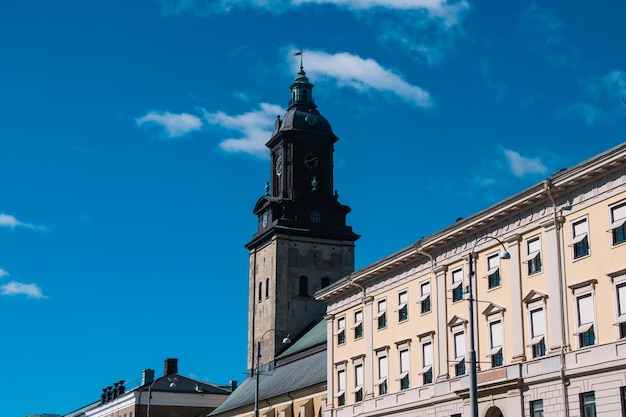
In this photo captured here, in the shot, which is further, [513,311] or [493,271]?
[493,271]

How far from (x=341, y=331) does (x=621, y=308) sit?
24674 millimetres

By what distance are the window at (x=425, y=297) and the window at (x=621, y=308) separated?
1401cm

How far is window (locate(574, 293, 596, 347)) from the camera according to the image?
40.2m

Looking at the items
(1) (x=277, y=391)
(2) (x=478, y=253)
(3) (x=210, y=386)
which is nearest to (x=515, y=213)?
(2) (x=478, y=253)

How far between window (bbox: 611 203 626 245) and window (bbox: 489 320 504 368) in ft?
26.5

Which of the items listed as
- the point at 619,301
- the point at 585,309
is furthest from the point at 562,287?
the point at 619,301

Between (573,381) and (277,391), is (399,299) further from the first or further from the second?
(277,391)

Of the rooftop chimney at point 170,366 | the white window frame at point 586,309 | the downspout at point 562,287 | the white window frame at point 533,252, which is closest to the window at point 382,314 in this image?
the white window frame at point 533,252

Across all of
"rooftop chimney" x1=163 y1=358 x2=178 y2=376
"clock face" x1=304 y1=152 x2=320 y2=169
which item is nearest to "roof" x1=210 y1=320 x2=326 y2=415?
"clock face" x1=304 y1=152 x2=320 y2=169

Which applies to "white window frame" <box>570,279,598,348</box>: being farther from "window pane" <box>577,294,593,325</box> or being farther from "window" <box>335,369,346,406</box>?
"window" <box>335,369,346,406</box>

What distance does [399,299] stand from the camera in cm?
5466

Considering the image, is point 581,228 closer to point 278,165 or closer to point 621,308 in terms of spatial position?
point 621,308

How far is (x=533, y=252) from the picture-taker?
4400 cm

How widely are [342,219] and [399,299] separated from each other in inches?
1826
